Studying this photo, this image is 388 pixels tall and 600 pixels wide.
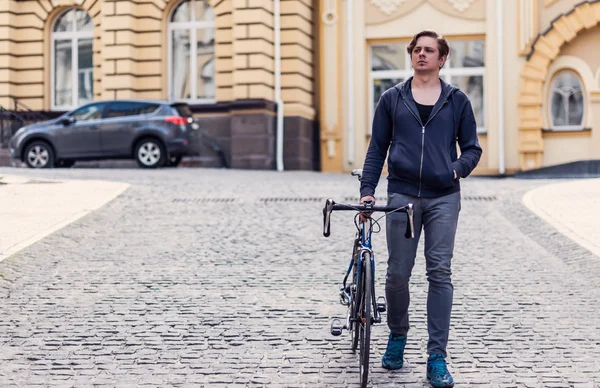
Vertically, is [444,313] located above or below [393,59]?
below

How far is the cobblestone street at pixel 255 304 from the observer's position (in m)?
6.62

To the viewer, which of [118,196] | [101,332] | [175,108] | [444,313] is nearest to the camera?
[444,313]

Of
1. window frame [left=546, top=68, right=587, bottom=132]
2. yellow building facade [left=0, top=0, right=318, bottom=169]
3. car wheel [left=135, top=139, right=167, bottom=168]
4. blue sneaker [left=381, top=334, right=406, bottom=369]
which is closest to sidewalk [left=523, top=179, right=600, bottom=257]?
blue sneaker [left=381, top=334, right=406, bottom=369]

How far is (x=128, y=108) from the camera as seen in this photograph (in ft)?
79.7

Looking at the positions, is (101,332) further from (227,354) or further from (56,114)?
(56,114)

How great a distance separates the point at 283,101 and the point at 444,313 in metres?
21.6

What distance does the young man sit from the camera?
6.32 m

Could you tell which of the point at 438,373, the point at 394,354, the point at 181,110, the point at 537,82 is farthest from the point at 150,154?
the point at 438,373

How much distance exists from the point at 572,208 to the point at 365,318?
8949mm

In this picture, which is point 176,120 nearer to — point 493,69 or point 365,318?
point 493,69

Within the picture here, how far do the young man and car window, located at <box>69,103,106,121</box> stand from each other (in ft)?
61.6

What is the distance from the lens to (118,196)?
15500 mm

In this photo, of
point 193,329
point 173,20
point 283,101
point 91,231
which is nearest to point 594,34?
point 283,101

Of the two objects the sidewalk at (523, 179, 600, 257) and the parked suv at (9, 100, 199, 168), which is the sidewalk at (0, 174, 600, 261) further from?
the parked suv at (9, 100, 199, 168)
